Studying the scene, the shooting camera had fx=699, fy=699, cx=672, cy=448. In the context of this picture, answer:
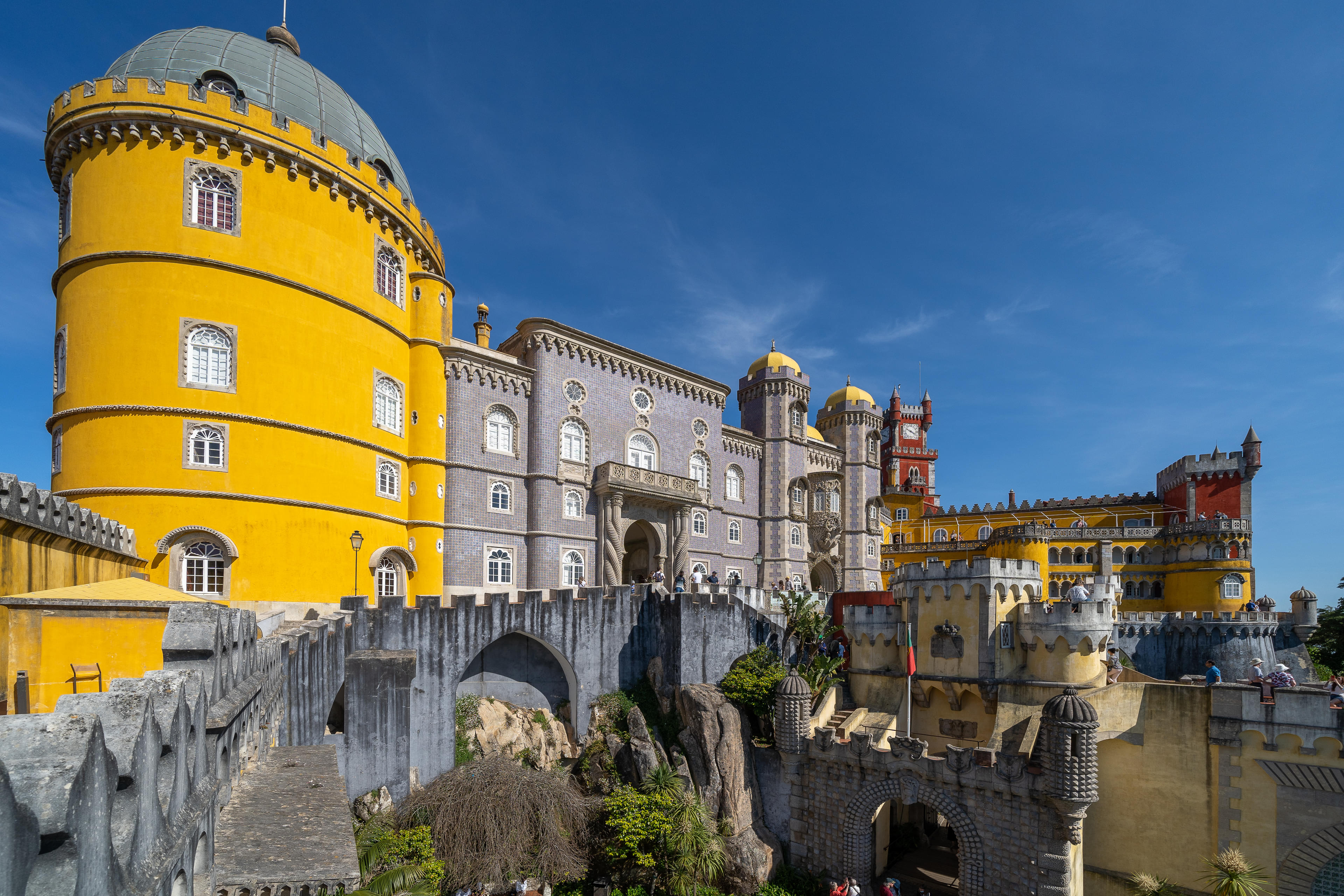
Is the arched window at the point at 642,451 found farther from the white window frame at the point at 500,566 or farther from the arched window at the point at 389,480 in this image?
the arched window at the point at 389,480

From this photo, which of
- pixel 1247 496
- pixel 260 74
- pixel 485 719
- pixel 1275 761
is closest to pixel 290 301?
pixel 260 74

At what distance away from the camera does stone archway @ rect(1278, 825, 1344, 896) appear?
59.8ft

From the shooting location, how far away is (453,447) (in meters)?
29.0

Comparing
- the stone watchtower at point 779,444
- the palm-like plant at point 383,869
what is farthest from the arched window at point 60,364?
the stone watchtower at point 779,444

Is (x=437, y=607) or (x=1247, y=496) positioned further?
(x=1247, y=496)

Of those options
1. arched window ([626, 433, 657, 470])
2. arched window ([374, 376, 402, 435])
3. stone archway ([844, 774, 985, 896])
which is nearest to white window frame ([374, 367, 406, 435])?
arched window ([374, 376, 402, 435])

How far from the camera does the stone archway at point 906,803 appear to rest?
21.1 metres

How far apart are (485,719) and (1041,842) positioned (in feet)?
57.1

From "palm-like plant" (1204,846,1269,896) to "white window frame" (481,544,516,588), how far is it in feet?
82.5

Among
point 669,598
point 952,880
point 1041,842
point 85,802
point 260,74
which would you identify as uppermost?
point 260,74

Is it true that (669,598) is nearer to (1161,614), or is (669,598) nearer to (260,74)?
(260,74)

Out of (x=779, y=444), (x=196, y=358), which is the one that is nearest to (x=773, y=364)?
(x=779, y=444)

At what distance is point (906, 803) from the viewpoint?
23031 millimetres

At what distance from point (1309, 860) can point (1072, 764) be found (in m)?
6.24
